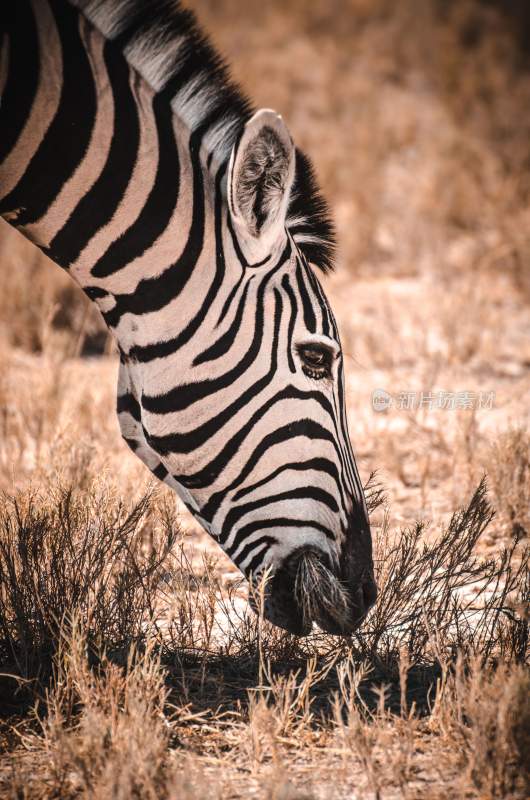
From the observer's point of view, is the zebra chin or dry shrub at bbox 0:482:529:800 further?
the zebra chin

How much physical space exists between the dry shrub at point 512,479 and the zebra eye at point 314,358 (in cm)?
206

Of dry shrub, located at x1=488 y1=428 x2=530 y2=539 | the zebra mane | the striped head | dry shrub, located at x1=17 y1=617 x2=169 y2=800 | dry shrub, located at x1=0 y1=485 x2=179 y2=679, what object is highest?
the zebra mane

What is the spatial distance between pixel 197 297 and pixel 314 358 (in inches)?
15.7

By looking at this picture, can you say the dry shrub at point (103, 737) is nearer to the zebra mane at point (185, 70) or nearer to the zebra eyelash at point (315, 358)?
the zebra eyelash at point (315, 358)

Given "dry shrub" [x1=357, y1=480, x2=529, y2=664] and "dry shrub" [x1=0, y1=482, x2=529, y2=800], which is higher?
"dry shrub" [x1=357, y1=480, x2=529, y2=664]

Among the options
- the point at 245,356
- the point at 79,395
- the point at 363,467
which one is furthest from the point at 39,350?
the point at 245,356

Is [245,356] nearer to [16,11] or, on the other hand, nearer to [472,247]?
[16,11]

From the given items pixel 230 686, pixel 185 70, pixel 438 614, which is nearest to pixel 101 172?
pixel 185 70

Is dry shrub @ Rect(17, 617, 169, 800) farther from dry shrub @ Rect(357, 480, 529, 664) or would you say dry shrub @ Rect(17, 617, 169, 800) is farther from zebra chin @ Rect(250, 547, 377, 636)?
dry shrub @ Rect(357, 480, 529, 664)

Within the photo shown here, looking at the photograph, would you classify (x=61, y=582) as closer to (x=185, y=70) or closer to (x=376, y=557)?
(x=376, y=557)

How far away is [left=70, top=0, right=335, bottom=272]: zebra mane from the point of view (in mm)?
2693

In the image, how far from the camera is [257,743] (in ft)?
8.25

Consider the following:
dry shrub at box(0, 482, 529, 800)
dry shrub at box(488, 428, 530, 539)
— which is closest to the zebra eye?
dry shrub at box(0, 482, 529, 800)

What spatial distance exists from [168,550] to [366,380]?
3572 mm
